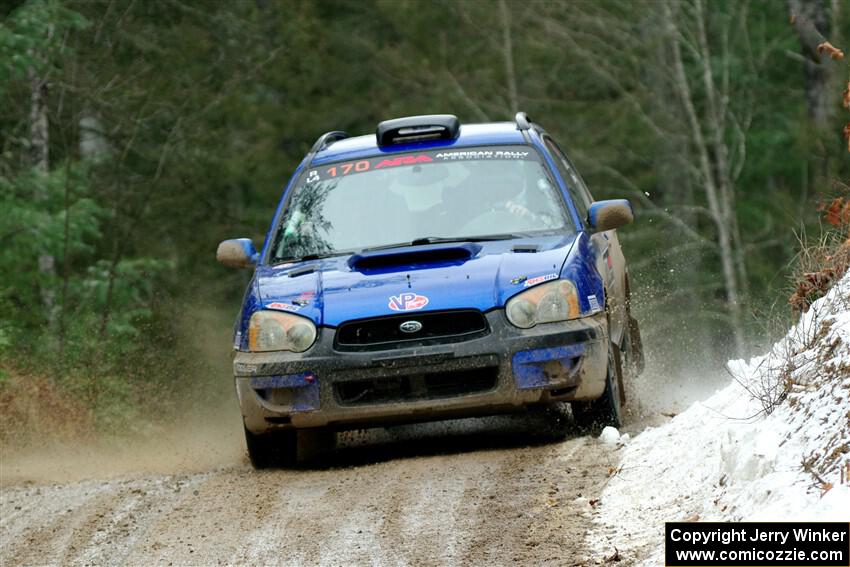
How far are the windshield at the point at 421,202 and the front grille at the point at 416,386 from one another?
1045mm

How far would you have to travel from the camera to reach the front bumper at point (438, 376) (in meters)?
7.89

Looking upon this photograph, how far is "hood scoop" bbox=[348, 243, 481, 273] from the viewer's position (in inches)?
328

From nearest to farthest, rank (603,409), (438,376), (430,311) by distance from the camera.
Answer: (430,311) → (438,376) → (603,409)

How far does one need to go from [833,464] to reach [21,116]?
15821mm

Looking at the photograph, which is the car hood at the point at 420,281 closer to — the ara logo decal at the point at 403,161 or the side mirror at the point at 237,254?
the side mirror at the point at 237,254

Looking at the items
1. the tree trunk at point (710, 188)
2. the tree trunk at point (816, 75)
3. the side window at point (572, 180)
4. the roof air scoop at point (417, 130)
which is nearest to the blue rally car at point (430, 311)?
the side window at point (572, 180)

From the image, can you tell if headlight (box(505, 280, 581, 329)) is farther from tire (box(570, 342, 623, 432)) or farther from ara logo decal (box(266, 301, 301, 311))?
ara logo decal (box(266, 301, 301, 311))

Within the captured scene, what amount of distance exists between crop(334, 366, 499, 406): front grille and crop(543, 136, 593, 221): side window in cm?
150

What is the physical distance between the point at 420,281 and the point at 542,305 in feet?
2.20

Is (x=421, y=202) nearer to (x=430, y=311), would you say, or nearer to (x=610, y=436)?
(x=430, y=311)

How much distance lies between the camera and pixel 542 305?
26.1 feet

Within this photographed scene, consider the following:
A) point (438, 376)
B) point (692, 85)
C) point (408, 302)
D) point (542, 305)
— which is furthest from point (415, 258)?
point (692, 85)

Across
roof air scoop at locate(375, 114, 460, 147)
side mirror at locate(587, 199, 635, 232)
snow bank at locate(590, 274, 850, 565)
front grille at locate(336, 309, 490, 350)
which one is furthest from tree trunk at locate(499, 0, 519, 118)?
snow bank at locate(590, 274, 850, 565)

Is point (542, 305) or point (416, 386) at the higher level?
point (542, 305)
